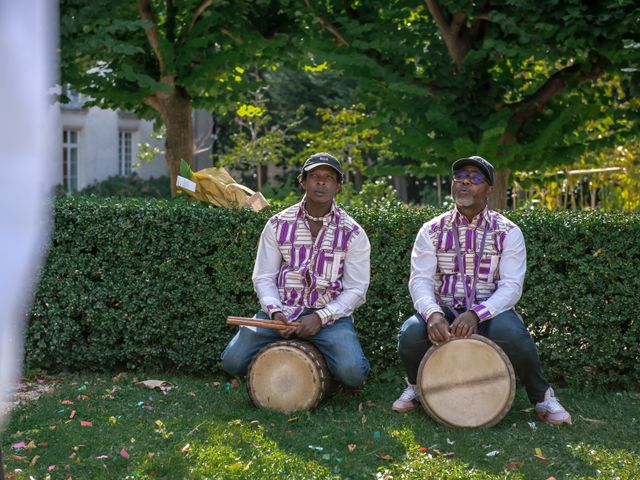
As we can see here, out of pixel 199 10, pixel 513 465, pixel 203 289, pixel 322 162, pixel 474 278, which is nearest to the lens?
pixel 513 465

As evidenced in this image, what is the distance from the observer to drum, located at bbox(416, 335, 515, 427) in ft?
15.4

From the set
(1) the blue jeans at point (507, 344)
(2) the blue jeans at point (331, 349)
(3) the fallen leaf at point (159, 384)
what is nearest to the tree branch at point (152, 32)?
(3) the fallen leaf at point (159, 384)

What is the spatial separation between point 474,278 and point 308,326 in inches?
40.0

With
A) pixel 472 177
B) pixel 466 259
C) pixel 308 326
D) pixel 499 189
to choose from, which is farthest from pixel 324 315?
pixel 499 189

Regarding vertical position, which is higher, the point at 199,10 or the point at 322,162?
the point at 199,10

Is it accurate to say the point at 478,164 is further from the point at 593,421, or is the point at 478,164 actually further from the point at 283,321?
the point at 593,421

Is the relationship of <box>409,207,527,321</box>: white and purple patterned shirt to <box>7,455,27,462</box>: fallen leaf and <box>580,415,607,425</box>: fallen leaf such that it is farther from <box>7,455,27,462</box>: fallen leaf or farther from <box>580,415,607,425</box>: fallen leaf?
<box>7,455,27,462</box>: fallen leaf

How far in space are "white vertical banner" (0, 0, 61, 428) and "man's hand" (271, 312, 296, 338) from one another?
351 cm

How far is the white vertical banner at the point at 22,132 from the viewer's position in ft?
4.77

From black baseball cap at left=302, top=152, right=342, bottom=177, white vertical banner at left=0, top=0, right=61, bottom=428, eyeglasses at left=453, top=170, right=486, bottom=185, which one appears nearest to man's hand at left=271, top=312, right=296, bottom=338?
black baseball cap at left=302, top=152, right=342, bottom=177

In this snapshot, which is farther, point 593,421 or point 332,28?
point 332,28

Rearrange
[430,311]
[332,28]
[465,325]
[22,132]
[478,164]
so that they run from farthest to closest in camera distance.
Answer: [332,28] < [478,164] < [430,311] < [465,325] < [22,132]

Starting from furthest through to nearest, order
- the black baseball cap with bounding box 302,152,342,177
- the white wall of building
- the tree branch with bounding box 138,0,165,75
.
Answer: the white wall of building, the tree branch with bounding box 138,0,165,75, the black baseball cap with bounding box 302,152,342,177

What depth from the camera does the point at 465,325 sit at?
15.5ft
